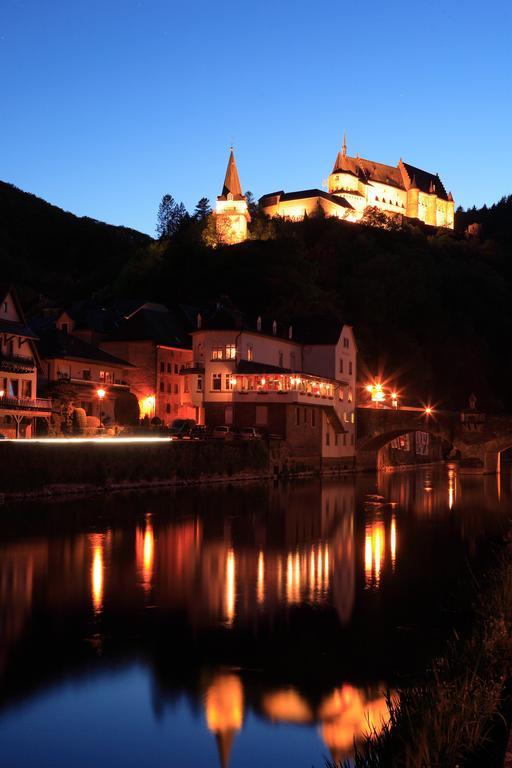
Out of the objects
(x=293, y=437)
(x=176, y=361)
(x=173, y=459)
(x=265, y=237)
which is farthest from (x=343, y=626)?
(x=265, y=237)

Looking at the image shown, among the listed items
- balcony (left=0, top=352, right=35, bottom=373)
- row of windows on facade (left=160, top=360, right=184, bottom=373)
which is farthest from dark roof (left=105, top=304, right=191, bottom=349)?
balcony (left=0, top=352, right=35, bottom=373)

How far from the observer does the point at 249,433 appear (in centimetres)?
6838

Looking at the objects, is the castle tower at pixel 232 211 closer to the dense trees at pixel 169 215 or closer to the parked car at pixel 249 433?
the dense trees at pixel 169 215

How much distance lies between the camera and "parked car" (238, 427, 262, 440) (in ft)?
221

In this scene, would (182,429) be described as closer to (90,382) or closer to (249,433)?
(249,433)

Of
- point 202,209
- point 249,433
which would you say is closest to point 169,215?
point 202,209

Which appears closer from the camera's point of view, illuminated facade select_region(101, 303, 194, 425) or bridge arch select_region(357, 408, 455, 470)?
illuminated facade select_region(101, 303, 194, 425)

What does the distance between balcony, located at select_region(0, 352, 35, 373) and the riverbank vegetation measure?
4528 centimetres

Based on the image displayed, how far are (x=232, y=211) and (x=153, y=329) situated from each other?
70.5 m

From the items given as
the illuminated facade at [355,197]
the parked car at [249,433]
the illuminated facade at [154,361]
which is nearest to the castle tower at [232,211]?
the illuminated facade at [355,197]

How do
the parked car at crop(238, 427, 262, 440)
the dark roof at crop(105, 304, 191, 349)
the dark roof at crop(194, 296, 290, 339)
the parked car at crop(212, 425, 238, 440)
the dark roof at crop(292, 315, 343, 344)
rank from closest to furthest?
the parked car at crop(212, 425, 238, 440) → the parked car at crop(238, 427, 262, 440) → the dark roof at crop(194, 296, 290, 339) → the dark roof at crop(105, 304, 191, 349) → the dark roof at crop(292, 315, 343, 344)

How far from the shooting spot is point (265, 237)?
141625 mm

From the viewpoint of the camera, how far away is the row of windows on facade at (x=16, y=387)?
56031 mm

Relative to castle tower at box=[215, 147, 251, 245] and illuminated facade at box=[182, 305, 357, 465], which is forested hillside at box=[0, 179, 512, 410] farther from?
illuminated facade at box=[182, 305, 357, 465]
